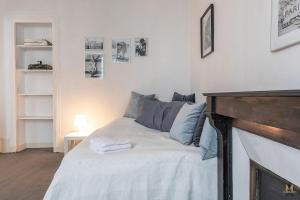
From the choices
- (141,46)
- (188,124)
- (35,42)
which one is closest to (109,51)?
(141,46)

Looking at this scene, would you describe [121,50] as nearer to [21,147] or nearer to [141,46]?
[141,46]

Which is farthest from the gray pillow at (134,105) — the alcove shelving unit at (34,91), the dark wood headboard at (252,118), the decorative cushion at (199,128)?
the dark wood headboard at (252,118)

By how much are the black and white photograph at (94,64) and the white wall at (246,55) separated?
1812 millimetres

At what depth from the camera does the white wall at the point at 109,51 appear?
4527 millimetres

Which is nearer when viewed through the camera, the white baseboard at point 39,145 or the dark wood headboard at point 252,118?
the dark wood headboard at point 252,118

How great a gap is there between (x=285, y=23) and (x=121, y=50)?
3330mm

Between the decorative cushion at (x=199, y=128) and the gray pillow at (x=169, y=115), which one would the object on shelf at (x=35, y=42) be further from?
the decorative cushion at (x=199, y=128)

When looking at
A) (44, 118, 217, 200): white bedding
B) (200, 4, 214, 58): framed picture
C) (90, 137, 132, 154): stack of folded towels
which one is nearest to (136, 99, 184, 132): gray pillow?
(200, 4, 214, 58): framed picture

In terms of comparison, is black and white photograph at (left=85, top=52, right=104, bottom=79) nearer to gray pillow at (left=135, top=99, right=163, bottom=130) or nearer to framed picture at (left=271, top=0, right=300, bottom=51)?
gray pillow at (left=135, top=99, right=163, bottom=130)

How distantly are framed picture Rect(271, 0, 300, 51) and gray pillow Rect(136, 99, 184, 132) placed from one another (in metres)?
1.52

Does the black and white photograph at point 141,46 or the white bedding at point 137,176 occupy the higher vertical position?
the black and white photograph at point 141,46

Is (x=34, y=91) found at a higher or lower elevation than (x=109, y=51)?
lower

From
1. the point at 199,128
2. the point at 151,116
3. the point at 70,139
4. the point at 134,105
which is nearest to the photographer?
the point at 199,128

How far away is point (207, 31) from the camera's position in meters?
3.25
